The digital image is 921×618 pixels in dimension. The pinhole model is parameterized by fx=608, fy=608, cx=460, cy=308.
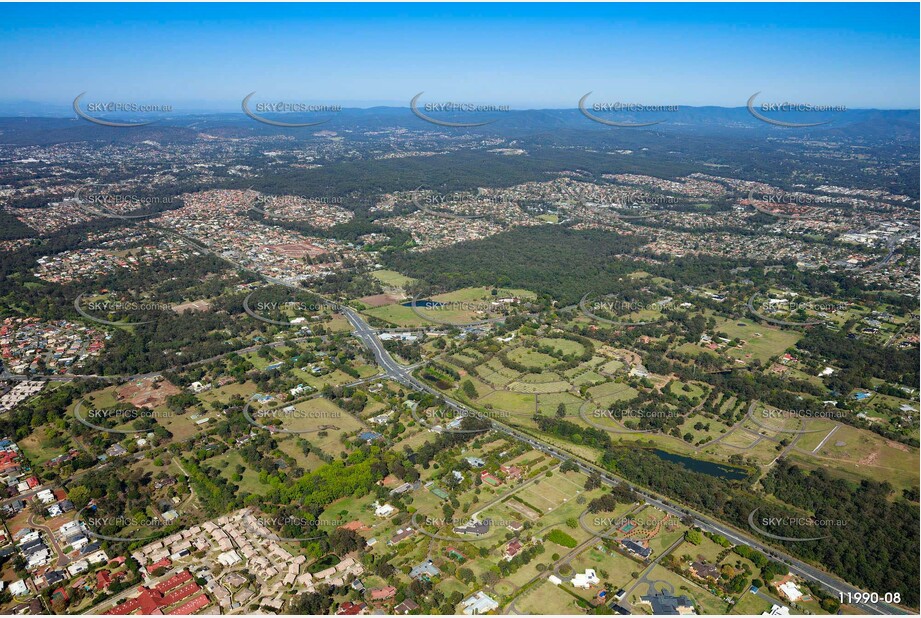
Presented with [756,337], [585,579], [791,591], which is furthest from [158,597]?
[756,337]

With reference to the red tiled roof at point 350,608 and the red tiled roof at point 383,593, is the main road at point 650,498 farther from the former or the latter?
the red tiled roof at point 350,608

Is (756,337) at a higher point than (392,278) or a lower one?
lower

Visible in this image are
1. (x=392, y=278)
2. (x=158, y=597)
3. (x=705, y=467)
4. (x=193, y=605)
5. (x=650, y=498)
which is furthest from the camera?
(x=392, y=278)

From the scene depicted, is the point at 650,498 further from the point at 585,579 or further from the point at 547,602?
the point at 547,602

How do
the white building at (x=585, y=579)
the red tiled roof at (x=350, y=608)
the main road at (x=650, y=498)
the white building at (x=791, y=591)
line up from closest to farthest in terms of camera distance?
1. the red tiled roof at (x=350, y=608)
2. the white building at (x=791, y=591)
3. the white building at (x=585, y=579)
4. the main road at (x=650, y=498)

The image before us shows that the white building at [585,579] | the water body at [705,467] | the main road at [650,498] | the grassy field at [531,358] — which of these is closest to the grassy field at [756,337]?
the grassy field at [531,358]

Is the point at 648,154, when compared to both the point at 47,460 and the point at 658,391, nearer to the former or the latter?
the point at 658,391
